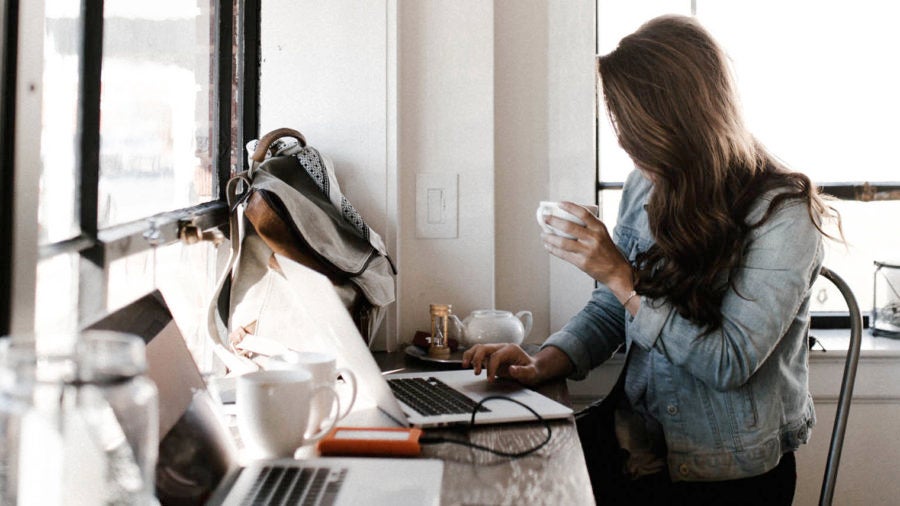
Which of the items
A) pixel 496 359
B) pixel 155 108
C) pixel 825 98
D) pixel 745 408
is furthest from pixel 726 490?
pixel 825 98

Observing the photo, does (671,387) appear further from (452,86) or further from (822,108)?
(822,108)

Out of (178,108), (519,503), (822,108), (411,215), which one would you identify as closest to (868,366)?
(822,108)

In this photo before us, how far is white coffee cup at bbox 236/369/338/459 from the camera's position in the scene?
1.11m

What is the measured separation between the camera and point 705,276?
1.58 meters

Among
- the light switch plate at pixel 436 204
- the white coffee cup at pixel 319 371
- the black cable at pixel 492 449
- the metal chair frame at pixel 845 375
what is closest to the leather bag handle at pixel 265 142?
the light switch plate at pixel 436 204

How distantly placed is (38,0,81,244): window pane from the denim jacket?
0.96 metres

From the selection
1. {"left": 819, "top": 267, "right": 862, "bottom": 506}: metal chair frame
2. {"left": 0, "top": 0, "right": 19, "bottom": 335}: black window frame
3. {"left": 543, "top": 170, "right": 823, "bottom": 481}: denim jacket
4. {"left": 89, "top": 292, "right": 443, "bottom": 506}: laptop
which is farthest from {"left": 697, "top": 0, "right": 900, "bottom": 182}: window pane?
{"left": 0, "top": 0, "right": 19, "bottom": 335}: black window frame

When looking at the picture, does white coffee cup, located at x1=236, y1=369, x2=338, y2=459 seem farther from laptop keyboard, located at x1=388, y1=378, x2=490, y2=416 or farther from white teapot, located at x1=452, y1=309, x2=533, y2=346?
white teapot, located at x1=452, y1=309, x2=533, y2=346

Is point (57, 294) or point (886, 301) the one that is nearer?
point (57, 294)

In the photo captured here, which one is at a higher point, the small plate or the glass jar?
the glass jar

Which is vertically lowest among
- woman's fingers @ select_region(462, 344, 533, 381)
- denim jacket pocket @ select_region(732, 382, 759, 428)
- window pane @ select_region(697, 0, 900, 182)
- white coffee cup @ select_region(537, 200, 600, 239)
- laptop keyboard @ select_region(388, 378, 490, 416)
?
denim jacket pocket @ select_region(732, 382, 759, 428)

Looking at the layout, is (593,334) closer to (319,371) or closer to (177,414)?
(319,371)

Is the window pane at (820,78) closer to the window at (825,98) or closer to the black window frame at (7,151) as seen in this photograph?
the window at (825,98)

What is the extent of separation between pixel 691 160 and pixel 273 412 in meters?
0.91
